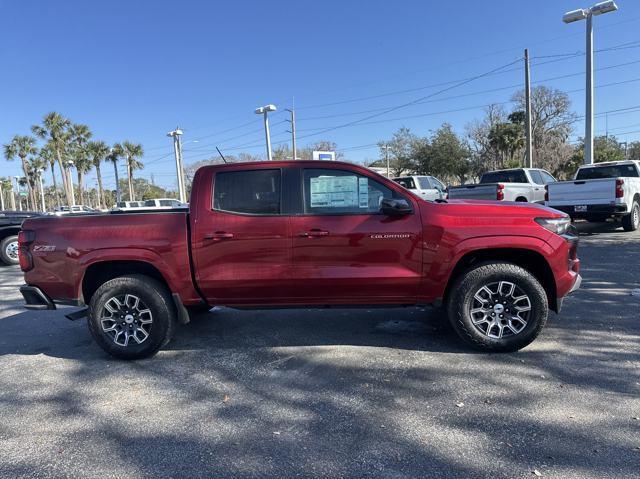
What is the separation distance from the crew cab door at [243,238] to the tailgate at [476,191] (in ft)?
32.1

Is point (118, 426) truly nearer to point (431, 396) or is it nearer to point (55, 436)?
point (55, 436)

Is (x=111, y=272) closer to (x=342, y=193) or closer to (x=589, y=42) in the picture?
→ (x=342, y=193)

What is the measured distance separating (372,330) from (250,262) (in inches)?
65.5

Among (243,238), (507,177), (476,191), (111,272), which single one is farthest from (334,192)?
(507,177)

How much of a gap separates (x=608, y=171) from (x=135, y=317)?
1359cm

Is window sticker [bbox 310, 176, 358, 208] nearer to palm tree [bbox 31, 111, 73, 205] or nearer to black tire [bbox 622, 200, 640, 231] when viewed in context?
black tire [bbox 622, 200, 640, 231]

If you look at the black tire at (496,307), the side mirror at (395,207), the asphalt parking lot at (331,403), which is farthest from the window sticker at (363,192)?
the asphalt parking lot at (331,403)

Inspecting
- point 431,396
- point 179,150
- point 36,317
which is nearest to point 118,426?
point 431,396

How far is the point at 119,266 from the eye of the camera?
4625 millimetres

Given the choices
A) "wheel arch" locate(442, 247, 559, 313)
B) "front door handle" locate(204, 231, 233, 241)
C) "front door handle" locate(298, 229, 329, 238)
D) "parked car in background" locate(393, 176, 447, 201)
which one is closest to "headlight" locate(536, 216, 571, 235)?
"wheel arch" locate(442, 247, 559, 313)

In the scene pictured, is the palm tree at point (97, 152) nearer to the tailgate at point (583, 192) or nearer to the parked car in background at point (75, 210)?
the parked car in background at point (75, 210)

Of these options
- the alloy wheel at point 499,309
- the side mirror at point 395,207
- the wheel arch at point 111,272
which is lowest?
the alloy wheel at point 499,309

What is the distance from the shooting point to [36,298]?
180 inches

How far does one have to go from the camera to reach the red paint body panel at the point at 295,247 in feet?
13.8
